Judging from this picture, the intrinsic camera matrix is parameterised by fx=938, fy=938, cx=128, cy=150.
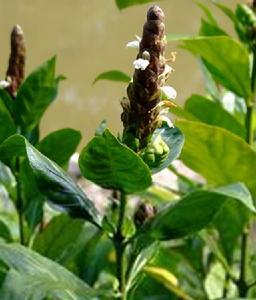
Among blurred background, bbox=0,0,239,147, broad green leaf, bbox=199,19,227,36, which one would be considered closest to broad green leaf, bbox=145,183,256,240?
broad green leaf, bbox=199,19,227,36

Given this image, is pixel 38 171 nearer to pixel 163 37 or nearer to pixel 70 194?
pixel 70 194

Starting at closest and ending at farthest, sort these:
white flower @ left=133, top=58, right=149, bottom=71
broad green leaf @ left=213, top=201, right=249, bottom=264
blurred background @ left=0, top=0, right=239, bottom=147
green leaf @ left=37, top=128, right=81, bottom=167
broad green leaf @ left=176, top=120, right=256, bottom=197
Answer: white flower @ left=133, top=58, right=149, bottom=71
broad green leaf @ left=176, top=120, right=256, bottom=197
green leaf @ left=37, top=128, right=81, bottom=167
broad green leaf @ left=213, top=201, right=249, bottom=264
blurred background @ left=0, top=0, right=239, bottom=147

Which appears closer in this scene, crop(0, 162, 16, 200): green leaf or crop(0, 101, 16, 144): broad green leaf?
crop(0, 101, 16, 144): broad green leaf

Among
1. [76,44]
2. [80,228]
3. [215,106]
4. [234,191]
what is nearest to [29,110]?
[80,228]

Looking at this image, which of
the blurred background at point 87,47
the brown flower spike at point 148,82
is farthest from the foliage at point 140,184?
the blurred background at point 87,47

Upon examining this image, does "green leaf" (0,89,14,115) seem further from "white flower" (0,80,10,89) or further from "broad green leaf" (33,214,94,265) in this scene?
"broad green leaf" (33,214,94,265)

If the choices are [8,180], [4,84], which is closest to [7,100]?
[4,84]

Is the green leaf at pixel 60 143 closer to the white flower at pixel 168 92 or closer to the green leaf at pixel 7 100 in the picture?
the green leaf at pixel 7 100
